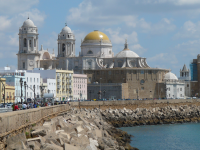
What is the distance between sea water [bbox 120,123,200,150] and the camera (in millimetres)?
38938

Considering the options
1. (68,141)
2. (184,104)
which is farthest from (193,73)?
(68,141)

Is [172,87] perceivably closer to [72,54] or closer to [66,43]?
[72,54]

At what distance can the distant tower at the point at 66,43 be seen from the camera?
10650cm

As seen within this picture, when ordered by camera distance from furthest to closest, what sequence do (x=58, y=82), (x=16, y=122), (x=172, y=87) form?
1. (x=172, y=87)
2. (x=58, y=82)
3. (x=16, y=122)

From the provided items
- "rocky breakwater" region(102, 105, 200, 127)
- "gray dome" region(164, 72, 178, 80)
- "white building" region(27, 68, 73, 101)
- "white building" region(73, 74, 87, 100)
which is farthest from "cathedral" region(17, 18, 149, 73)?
"rocky breakwater" region(102, 105, 200, 127)

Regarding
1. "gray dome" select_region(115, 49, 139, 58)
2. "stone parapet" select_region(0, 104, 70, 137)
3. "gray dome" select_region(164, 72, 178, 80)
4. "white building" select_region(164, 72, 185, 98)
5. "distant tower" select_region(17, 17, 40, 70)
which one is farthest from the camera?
"gray dome" select_region(164, 72, 178, 80)

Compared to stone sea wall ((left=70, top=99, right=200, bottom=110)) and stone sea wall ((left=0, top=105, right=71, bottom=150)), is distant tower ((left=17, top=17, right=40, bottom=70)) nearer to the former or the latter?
stone sea wall ((left=70, top=99, right=200, bottom=110))

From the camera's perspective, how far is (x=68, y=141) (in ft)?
66.4

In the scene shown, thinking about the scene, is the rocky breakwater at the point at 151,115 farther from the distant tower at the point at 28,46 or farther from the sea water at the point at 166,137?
the distant tower at the point at 28,46

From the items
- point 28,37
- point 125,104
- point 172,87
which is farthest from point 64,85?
point 125,104

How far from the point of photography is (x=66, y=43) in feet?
349

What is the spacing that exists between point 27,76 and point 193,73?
282 feet

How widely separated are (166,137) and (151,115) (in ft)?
49.8

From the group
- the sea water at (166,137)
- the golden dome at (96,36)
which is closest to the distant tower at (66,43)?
the golden dome at (96,36)
